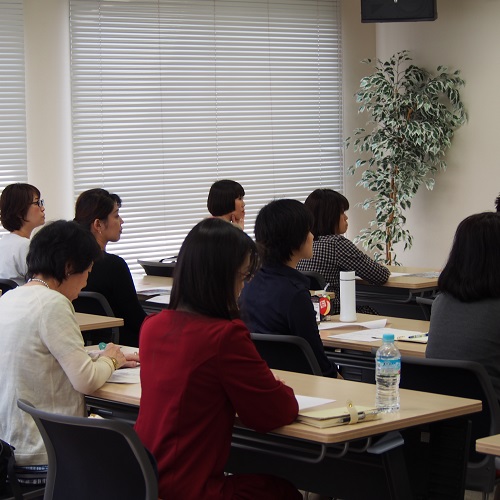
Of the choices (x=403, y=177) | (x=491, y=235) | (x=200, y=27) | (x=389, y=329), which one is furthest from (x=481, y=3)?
(x=491, y=235)

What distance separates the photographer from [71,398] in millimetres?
2910

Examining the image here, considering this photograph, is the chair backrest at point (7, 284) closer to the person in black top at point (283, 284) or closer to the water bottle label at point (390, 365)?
the person in black top at point (283, 284)

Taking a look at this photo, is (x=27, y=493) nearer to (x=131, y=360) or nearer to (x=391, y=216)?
(x=131, y=360)

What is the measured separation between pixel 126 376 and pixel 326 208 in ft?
8.63

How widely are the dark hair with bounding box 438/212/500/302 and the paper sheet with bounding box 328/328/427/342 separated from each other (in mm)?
772

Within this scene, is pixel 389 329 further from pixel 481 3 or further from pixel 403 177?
pixel 481 3

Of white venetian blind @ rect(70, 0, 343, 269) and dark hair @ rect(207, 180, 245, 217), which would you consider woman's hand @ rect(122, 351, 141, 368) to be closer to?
dark hair @ rect(207, 180, 245, 217)

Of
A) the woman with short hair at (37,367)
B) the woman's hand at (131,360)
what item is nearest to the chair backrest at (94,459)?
the woman with short hair at (37,367)

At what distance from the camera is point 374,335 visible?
13.2 ft

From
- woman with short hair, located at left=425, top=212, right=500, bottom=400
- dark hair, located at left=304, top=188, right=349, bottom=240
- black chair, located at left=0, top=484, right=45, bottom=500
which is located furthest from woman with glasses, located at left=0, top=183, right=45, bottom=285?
woman with short hair, located at left=425, top=212, right=500, bottom=400

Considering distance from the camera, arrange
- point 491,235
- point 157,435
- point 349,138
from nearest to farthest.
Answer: point 157,435
point 491,235
point 349,138

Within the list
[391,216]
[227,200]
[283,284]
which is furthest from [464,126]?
[283,284]

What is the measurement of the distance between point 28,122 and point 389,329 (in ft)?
14.6

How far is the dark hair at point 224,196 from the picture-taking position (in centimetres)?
652
